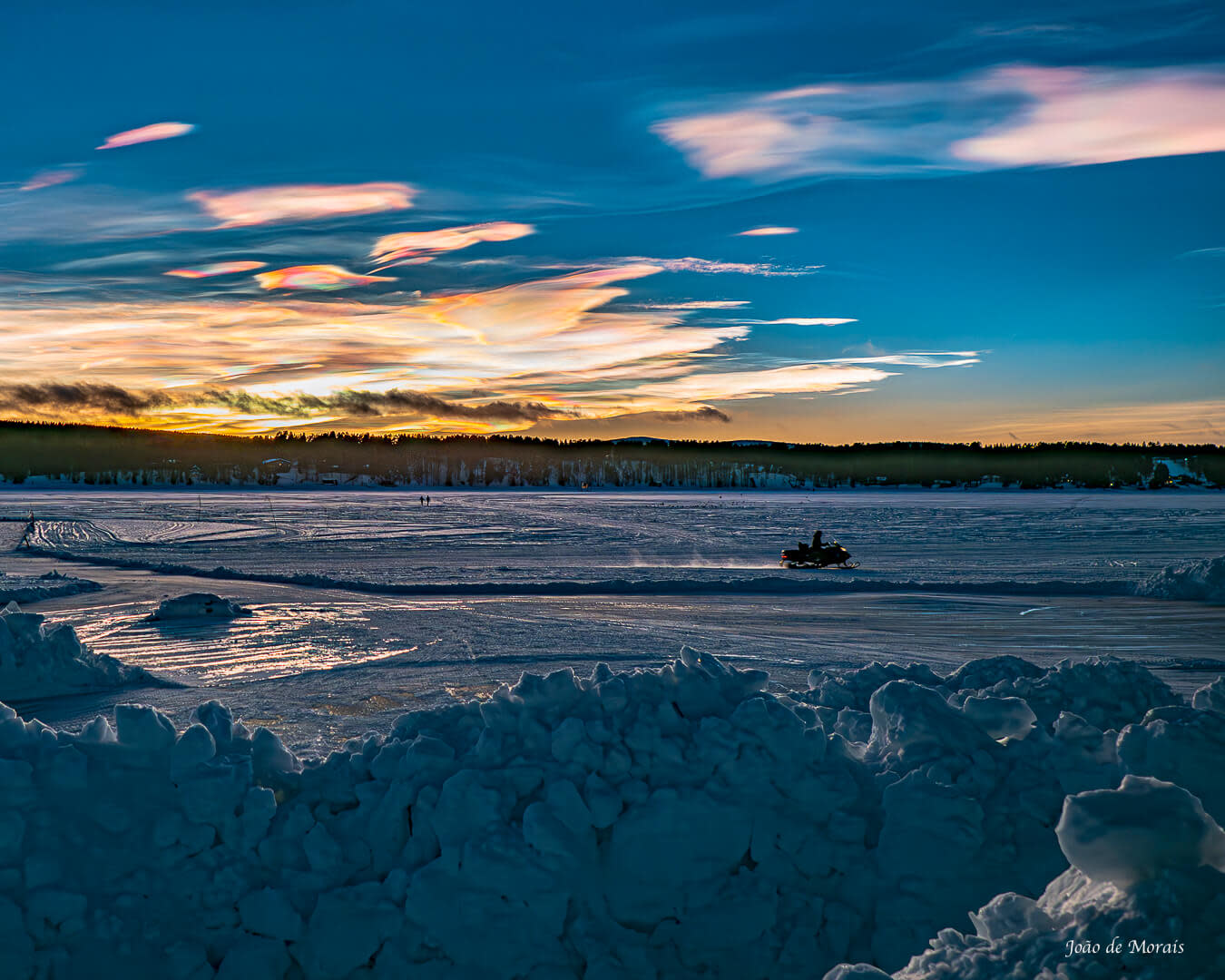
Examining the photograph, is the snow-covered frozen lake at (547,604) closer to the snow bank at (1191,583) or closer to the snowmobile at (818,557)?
the snow bank at (1191,583)

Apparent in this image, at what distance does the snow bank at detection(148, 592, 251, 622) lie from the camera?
17.3 metres

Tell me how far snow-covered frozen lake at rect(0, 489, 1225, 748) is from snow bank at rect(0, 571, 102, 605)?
559 mm

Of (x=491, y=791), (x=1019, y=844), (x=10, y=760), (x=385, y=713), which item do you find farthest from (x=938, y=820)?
(x=385, y=713)

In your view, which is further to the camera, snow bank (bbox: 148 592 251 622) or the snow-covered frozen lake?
snow bank (bbox: 148 592 251 622)

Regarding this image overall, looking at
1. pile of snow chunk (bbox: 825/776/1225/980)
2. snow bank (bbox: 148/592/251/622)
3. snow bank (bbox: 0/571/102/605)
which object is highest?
pile of snow chunk (bbox: 825/776/1225/980)

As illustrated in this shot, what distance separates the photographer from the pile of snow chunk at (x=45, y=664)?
1085 cm

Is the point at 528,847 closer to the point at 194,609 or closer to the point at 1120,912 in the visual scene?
the point at 1120,912

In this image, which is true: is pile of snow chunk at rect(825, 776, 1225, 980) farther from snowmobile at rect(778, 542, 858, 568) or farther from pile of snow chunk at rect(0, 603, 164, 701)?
snowmobile at rect(778, 542, 858, 568)

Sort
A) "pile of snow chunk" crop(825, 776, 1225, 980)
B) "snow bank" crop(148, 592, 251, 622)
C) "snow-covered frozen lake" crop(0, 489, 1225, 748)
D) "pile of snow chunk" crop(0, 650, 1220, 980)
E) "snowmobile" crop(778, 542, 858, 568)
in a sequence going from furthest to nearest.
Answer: "snowmobile" crop(778, 542, 858, 568) < "snow bank" crop(148, 592, 251, 622) < "snow-covered frozen lake" crop(0, 489, 1225, 748) < "pile of snow chunk" crop(0, 650, 1220, 980) < "pile of snow chunk" crop(825, 776, 1225, 980)

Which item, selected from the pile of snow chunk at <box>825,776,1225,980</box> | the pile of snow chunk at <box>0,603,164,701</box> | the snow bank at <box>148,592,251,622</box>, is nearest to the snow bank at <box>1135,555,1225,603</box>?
the snow bank at <box>148,592,251,622</box>

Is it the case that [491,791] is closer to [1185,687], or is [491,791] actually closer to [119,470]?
[1185,687]

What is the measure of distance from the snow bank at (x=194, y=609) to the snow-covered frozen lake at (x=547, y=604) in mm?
523

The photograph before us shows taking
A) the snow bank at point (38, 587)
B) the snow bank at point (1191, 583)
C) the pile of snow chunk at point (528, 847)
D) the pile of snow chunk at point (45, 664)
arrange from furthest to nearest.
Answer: the snow bank at point (1191, 583) → the snow bank at point (38, 587) → the pile of snow chunk at point (45, 664) → the pile of snow chunk at point (528, 847)

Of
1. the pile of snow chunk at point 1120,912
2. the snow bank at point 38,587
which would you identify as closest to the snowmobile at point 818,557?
the snow bank at point 38,587
